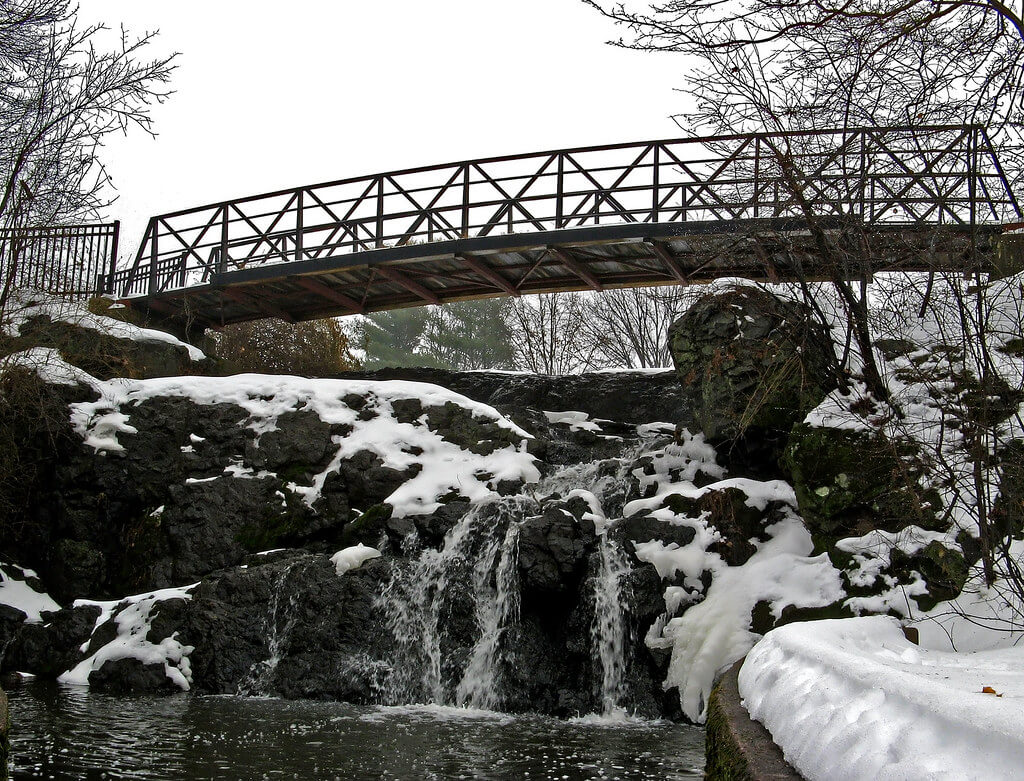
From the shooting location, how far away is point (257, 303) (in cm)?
1798

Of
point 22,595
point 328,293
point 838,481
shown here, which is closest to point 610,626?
point 838,481

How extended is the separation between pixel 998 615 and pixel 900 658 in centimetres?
222

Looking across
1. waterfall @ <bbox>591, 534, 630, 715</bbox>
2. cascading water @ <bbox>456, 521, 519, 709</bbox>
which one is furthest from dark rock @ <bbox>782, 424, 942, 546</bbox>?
cascading water @ <bbox>456, 521, 519, 709</bbox>

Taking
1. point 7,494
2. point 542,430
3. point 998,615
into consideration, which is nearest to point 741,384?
point 542,430

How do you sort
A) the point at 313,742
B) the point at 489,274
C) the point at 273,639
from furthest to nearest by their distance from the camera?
the point at 489,274
the point at 273,639
the point at 313,742

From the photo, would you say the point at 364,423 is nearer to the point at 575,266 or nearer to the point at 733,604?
the point at 575,266

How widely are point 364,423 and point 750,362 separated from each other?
5443 millimetres

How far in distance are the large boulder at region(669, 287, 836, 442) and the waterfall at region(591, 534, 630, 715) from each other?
2.05m

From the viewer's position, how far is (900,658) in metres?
5.22

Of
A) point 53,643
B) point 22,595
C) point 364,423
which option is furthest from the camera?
point 364,423

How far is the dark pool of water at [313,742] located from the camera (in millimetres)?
6070

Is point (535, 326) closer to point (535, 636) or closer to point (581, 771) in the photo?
point (535, 636)

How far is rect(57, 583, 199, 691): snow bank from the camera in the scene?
9.66 metres

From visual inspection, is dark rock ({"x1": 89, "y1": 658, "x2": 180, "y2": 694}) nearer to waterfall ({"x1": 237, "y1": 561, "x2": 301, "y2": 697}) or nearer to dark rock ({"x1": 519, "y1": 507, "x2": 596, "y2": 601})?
waterfall ({"x1": 237, "y1": 561, "x2": 301, "y2": 697})
